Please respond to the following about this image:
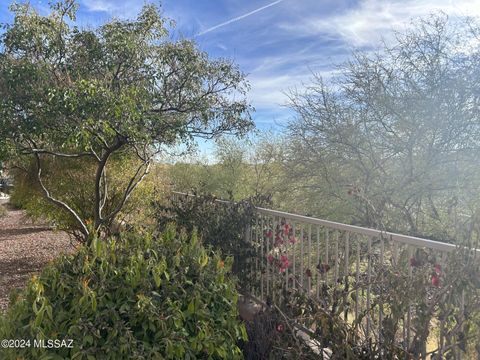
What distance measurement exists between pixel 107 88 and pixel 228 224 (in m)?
2.00

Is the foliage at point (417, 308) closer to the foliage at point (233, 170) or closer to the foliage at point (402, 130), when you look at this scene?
the foliage at point (402, 130)

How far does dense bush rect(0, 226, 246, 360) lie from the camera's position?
1.91m

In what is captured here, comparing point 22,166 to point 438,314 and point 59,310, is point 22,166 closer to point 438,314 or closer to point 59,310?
point 59,310

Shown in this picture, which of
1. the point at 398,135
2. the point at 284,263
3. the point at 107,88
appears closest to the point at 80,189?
the point at 107,88

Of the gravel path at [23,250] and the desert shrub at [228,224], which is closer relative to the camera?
the desert shrub at [228,224]

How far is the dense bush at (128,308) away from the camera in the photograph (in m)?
1.91

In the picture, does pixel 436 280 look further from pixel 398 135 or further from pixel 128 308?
pixel 398 135

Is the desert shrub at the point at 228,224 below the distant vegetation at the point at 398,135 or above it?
below

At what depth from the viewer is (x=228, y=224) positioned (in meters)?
4.13

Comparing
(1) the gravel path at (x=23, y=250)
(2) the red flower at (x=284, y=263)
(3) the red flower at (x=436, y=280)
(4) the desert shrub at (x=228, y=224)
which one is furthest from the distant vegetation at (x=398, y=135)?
(1) the gravel path at (x=23, y=250)

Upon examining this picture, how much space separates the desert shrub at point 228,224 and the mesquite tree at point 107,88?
108cm

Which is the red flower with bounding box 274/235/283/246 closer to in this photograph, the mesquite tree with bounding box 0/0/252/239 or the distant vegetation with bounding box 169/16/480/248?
the mesquite tree with bounding box 0/0/252/239

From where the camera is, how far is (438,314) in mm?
1838

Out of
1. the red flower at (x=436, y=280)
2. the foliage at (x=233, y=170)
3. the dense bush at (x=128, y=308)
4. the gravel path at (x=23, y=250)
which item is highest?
the foliage at (x=233, y=170)
